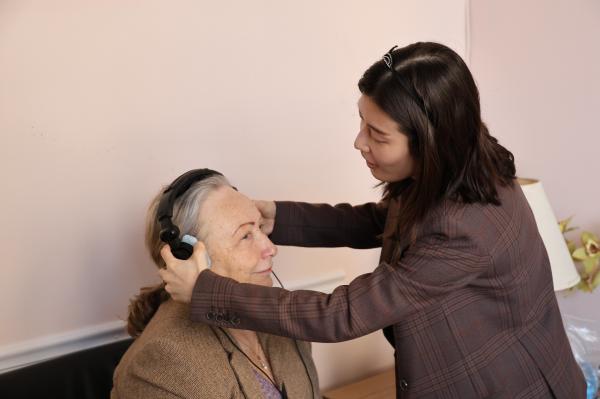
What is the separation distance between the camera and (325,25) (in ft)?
6.61

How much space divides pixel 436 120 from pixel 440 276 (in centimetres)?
30

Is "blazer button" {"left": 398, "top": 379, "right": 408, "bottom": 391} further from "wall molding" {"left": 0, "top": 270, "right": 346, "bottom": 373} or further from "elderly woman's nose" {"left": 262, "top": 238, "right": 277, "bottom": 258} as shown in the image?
"wall molding" {"left": 0, "top": 270, "right": 346, "bottom": 373}

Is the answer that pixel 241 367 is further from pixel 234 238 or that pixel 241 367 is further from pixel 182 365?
pixel 234 238

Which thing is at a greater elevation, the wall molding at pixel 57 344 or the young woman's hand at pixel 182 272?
the young woman's hand at pixel 182 272

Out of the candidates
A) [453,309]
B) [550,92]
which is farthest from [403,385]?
[550,92]

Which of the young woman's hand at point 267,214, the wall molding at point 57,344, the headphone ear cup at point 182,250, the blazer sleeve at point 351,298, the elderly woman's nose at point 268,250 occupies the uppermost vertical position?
the headphone ear cup at point 182,250

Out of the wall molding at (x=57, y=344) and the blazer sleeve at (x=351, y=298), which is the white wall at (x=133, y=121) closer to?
the wall molding at (x=57, y=344)

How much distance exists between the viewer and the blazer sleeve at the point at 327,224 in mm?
1612

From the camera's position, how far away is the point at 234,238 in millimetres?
1334

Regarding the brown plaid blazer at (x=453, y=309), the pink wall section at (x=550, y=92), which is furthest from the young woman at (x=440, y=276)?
the pink wall section at (x=550, y=92)

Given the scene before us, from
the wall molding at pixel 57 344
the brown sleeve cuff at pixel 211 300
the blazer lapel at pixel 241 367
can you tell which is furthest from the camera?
the wall molding at pixel 57 344

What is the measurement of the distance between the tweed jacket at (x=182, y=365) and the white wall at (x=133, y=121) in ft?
1.20

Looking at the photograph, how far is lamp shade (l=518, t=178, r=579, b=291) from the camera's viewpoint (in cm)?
188

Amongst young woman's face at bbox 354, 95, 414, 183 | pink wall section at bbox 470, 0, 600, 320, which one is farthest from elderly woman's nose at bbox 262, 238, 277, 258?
pink wall section at bbox 470, 0, 600, 320
